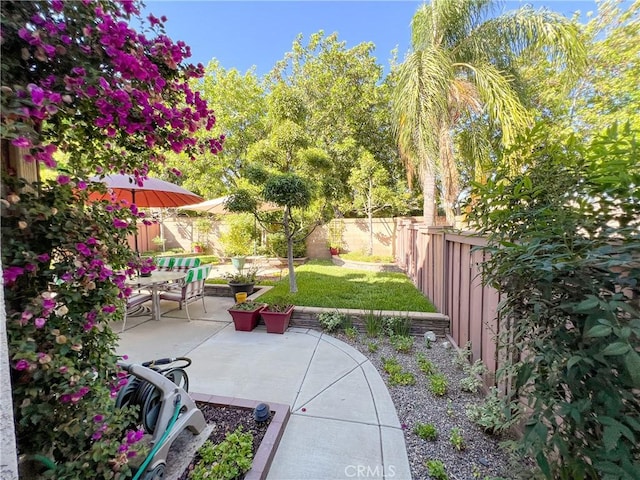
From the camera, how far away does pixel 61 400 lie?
1209 mm

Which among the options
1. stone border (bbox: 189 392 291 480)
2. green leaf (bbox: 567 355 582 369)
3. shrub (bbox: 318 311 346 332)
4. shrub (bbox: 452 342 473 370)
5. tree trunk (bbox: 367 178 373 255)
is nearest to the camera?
green leaf (bbox: 567 355 582 369)

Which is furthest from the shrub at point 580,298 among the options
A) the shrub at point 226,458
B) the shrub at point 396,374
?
the shrub at point 396,374

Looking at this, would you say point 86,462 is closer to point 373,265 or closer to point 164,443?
point 164,443

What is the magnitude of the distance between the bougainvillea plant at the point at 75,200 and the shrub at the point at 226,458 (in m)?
0.50

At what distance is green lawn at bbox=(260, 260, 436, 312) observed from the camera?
4809 mm

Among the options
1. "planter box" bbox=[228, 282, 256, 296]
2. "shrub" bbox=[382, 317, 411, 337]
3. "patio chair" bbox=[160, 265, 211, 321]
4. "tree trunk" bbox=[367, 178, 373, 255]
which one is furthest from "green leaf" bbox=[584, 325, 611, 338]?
"tree trunk" bbox=[367, 178, 373, 255]

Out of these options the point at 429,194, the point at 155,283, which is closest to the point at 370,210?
the point at 429,194

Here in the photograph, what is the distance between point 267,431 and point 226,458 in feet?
1.13

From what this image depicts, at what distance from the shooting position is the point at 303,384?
2877mm

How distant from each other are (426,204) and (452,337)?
14.3 feet

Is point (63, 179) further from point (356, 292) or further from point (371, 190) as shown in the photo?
point (371, 190)

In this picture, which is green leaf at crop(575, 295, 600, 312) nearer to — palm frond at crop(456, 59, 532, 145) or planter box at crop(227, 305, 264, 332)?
planter box at crop(227, 305, 264, 332)

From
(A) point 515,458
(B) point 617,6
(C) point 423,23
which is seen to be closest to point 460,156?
(C) point 423,23

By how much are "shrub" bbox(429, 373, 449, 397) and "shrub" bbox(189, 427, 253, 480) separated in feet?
5.71
